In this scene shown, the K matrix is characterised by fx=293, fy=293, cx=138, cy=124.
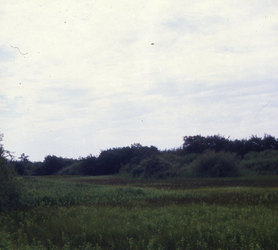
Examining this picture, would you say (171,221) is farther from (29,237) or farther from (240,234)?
(29,237)

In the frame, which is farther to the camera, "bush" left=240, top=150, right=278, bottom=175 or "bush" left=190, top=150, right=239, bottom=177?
"bush" left=190, top=150, right=239, bottom=177

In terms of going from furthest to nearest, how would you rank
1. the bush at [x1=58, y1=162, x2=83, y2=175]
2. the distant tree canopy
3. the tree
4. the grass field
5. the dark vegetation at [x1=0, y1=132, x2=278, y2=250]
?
the bush at [x1=58, y1=162, x2=83, y2=175] < the distant tree canopy < the tree < the dark vegetation at [x1=0, y1=132, x2=278, y2=250] < the grass field

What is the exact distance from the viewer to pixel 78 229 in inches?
396

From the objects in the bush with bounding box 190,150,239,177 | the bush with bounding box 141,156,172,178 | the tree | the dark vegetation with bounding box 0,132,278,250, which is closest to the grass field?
the dark vegetation with bounding box 0,132,278,250

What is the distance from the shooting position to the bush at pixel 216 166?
34.2 metres

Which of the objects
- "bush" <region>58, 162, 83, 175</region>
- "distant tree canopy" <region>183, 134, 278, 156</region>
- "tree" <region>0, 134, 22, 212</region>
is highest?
"distant tree canopy" <region>183, 134, 278, 156</region>

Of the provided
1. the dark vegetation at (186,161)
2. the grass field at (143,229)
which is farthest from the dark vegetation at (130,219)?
the dark vegetation at (186,161)

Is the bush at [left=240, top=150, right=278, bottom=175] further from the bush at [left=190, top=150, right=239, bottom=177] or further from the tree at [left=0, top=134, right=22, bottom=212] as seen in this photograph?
the tree at [left=0, top=134, right=22, bottom=212]

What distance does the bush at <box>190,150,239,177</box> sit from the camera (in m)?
34.2

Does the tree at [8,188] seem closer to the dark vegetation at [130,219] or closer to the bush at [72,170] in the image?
the dark vegetation at [130,219]

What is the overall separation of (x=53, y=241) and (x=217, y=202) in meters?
8.71

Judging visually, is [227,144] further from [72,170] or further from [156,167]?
[72,170]

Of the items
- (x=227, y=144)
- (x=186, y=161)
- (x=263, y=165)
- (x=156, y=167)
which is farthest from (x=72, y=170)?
(x=263, y=165)

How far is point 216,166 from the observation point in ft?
113
